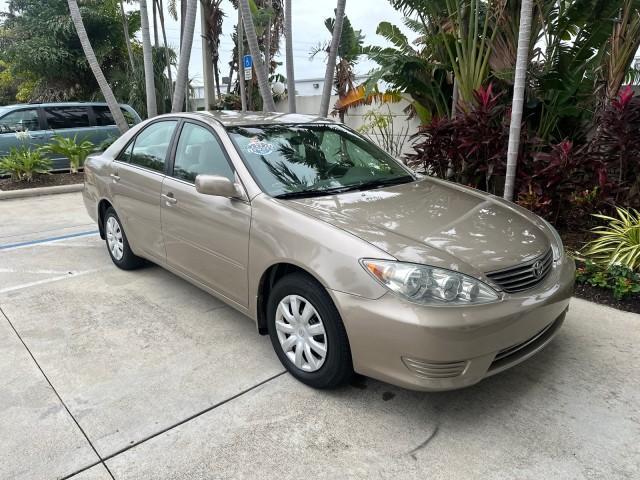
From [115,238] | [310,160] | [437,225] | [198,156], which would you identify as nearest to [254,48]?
[115,238]

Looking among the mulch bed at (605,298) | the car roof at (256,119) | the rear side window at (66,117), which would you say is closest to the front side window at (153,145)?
the car roof at (256,119)

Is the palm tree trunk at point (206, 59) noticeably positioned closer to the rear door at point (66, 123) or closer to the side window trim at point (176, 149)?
the rear door at point (66, 123)

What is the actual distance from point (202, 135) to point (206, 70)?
12384 millimetres

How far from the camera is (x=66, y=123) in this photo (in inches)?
423

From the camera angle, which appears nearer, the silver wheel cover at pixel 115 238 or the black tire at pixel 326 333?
the black tire at pixel 326 333

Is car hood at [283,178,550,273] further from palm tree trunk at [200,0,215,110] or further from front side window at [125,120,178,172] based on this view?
palm tree trunk at [200,0,215,110]

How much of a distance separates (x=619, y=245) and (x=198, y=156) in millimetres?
3602

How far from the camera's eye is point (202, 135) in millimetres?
3861

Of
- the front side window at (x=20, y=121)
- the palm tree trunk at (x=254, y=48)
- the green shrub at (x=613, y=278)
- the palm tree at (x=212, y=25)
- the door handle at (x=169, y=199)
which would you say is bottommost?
the green shrub at (x=613, y=278)

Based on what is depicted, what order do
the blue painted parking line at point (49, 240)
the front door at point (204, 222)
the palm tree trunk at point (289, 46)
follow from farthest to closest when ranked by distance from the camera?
the palm tree trunk at point (289, 46), the blue painted parking line at point (49, 240), the front door at point (204, 222)

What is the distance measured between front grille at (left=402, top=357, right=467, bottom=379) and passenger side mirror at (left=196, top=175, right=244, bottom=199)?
60.1 inches

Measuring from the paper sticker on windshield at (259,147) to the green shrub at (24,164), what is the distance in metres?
7.43

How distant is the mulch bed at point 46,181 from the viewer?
9.23 meters

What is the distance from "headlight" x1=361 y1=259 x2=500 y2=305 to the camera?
2.49 metres
